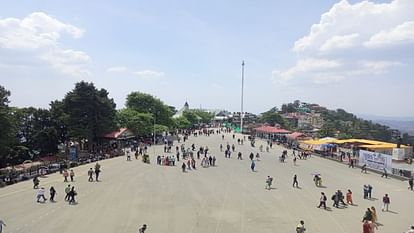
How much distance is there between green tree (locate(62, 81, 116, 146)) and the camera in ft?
158

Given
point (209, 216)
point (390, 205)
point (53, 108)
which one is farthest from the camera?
point (53, 108)

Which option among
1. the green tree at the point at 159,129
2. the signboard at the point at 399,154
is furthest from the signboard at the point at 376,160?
the green tree at the point at 159,129

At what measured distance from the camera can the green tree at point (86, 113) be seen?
48.1m

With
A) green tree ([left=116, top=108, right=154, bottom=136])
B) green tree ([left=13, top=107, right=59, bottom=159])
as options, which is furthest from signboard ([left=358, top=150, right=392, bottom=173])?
green tree ([left=13, top=107, right=59, bottom=159])

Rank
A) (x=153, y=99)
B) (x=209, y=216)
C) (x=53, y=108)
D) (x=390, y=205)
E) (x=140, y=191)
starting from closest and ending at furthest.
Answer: (x=209, y=216) < (x=390, y=205) < (x=140, y=191) < (x=53, y=108) < (x=153, y=99)

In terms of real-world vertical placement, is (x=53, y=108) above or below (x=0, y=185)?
above

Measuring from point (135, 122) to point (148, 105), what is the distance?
15.2 m

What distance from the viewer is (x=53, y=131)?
4762 cm

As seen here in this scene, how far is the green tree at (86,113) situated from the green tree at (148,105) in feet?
66.6

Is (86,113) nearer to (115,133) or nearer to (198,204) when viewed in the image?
(115,133)

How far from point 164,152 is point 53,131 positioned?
1456 cm

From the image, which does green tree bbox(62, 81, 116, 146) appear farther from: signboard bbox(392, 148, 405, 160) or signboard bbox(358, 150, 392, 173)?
signboard bbox(392, 148, 405, 160)

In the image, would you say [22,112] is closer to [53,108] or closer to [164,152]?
[53,108]

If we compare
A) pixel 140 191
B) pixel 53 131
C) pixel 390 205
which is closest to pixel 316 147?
pixel 390 205
